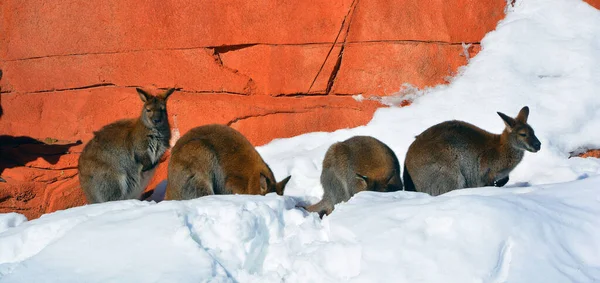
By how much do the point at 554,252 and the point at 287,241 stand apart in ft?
7.01

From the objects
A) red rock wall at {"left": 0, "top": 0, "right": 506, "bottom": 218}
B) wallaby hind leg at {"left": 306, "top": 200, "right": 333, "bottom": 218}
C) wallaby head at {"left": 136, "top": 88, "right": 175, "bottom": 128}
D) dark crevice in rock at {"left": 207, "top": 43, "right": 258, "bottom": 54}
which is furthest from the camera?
dark crevice in rock at {"left": 207, "top": 43, "right": 258, "bottom": 54}

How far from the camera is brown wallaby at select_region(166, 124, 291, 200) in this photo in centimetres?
807

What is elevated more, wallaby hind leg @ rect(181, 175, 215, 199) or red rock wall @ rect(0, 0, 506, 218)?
red rock wall @ rect(0, 0, 506, 218)

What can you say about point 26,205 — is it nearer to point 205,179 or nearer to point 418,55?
point 205,179

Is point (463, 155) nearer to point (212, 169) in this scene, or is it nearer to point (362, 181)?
point (362, 181)

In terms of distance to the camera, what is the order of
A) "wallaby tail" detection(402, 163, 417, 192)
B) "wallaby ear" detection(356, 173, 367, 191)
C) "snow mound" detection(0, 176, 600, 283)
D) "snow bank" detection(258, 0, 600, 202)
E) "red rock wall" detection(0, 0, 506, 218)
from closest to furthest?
"snow mound" detection(0, 176, 600, 283)
"wallaby ear" detection(356, 173, 367, 191)
"wallaby tail" detection(402, 163, 417, 192)
"snow bank" detection(258, 0, 600, 202)
"red rock wall" detection(0, 0, 506, 218)

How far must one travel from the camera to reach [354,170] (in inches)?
320

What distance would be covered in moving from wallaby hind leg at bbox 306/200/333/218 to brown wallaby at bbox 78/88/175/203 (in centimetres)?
209

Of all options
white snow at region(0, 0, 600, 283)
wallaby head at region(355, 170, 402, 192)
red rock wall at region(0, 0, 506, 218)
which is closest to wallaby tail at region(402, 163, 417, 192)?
wallaby head at region(355, 170, 402, 192)

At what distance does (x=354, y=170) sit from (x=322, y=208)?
23.3 inches

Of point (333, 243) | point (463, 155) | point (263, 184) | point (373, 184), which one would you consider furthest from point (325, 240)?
point (463, 155)

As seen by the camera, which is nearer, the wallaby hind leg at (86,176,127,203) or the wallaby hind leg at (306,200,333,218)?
the wallaby hind leg at (306,200,333,218)

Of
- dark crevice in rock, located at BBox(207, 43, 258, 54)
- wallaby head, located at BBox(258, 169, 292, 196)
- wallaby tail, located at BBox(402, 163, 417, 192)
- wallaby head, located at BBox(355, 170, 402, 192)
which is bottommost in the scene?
wallaby tail, located at BBox(402, 163, 417, 192)

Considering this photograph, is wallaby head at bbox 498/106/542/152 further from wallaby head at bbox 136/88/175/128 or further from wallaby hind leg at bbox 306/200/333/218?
wallaby head at bbox 136/88/175/128
